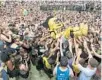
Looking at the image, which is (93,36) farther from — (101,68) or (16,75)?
(16,75)

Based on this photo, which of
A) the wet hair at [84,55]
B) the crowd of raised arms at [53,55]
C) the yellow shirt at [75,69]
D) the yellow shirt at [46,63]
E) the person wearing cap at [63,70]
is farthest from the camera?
the yellow shirt at [46,63]

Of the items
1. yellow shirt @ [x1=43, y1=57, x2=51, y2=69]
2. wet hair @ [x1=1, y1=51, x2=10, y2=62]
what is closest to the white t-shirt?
yellow shirt @ [x1=43, y1=57, x2=51, y2=69]

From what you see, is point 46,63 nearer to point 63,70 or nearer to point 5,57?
point 5,57

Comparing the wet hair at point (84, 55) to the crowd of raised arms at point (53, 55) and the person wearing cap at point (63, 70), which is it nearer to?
the crowd of raised arms at point (53, 55)

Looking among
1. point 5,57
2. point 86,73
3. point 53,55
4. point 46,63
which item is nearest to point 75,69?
point 86,73

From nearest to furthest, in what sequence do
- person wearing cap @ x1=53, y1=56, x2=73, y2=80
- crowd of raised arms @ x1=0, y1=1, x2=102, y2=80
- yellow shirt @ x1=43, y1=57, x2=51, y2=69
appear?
person wearing cap @ x1=53, y1=56, x2=73, y2=80, crowd of raised arms @ x1=0, y1=1, x2=102, y2=80, yellow shirt @ x1=43, y1=57, x2=51, y2=69

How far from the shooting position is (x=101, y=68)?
5570mm

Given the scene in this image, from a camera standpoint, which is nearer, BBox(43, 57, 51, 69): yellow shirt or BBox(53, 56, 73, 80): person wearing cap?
BBox(53, 56, 73, 80): person wearing cap

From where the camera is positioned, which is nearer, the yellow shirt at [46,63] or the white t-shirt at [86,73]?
the white t-shirt at [86,73]

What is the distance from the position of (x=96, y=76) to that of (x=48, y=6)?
10.4m

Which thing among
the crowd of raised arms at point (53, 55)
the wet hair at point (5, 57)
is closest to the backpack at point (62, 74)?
the crowd of raised arms at point (53, 55)

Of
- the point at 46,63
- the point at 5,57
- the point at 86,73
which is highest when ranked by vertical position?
the point at 5,57

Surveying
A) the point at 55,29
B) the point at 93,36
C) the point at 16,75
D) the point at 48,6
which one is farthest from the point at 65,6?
the point at 16,75

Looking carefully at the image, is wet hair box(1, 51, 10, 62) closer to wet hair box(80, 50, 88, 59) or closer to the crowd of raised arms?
the crowd of raised arms
